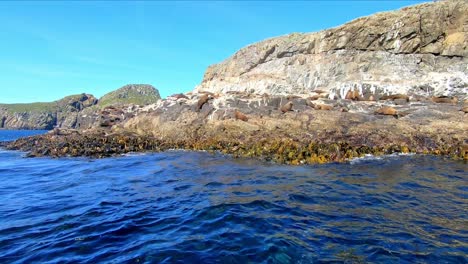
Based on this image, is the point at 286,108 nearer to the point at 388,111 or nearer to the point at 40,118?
the point at 388,111

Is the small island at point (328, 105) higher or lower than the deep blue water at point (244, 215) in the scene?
higher

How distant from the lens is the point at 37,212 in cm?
984

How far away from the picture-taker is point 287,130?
73.3 feet

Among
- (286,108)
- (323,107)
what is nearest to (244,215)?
(286,108)

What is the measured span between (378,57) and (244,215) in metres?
32.5

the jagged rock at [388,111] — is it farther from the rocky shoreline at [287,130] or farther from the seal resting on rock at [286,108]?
the seal resting on rock at [286,108]

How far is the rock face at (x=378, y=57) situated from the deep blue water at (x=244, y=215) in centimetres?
1838

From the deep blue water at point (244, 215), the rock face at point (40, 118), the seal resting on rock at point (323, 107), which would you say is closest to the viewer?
the deep blue water at point (244, 215)

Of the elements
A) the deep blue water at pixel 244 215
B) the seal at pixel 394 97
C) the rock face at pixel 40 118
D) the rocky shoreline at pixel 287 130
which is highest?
the rock face at pixel 40 118

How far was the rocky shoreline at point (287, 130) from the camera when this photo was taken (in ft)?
61.2

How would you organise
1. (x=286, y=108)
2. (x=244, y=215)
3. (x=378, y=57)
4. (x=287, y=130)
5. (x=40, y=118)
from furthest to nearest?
(x=40, y=118) → (x=378, y=57) → (x=286, y=108) → (x=287, y=130) → (x=244, y=215)

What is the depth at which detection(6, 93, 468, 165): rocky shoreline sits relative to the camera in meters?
18.7

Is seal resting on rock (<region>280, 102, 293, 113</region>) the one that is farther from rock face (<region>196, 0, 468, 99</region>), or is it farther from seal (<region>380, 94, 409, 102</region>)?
seal (<region>380, 94, 409, 102</region>)

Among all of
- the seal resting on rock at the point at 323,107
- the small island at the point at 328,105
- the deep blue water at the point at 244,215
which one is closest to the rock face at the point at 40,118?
the small island at the point at 328,105
